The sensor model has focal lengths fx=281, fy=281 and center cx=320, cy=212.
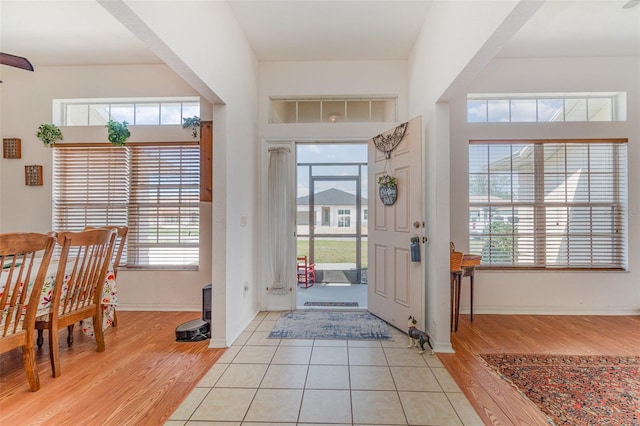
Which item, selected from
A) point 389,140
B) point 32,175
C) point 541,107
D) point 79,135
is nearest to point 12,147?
point 32,175

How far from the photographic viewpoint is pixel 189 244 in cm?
357

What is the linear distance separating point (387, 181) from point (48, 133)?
13.4ft

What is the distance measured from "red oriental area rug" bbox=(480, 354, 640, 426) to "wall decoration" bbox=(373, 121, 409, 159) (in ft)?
6.91

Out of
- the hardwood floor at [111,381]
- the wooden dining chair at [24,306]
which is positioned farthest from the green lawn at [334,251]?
the wooden dining chair at [24,306]

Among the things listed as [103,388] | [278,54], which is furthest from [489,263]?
[103,388]

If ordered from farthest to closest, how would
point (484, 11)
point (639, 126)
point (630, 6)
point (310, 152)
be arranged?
point (310, 152) < point (639, 126) < point (630, 6) < point (484, 11)

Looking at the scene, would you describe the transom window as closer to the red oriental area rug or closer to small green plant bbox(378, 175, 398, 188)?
small green plant bbox(378, 175, 398, 188)

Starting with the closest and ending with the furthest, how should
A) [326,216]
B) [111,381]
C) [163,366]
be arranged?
[111,381] < [163,366] < [326,216]

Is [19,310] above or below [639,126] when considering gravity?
below

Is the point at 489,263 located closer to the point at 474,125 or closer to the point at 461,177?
the point at 461,177

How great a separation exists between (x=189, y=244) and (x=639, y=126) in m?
5.62

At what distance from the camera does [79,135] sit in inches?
138

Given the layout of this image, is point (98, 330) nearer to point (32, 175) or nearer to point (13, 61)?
point (13, 61)

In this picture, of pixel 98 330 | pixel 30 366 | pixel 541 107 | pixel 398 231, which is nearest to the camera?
pixel 30 366
